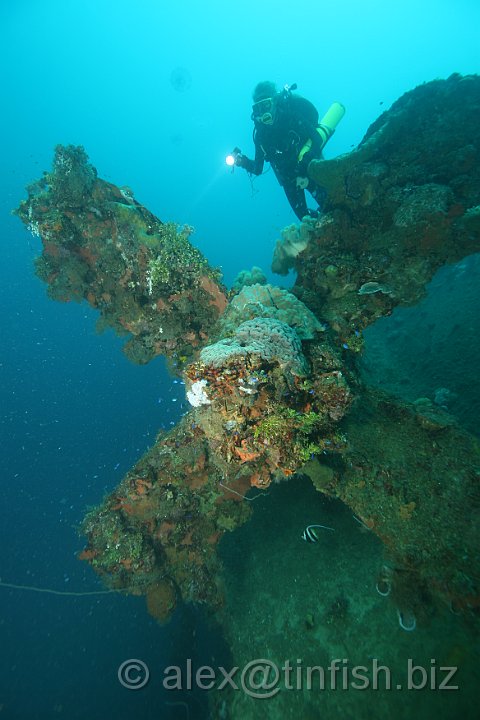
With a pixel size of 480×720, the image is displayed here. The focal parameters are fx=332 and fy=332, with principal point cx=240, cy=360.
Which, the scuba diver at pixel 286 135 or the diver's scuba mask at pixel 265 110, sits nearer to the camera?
the diver's scuba mask at pixel 265 110

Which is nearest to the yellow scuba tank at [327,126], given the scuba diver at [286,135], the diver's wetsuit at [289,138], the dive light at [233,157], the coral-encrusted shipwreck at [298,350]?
the scuba diver at [286,135]

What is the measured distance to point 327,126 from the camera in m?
11.4

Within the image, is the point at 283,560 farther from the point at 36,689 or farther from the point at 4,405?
the point at 4,405

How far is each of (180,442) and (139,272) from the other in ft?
13.2

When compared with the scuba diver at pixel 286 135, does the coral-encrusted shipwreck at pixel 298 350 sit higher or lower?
lower

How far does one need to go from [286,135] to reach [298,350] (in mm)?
9157

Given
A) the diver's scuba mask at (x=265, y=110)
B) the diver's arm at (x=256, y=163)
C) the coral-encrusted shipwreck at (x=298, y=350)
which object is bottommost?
the coral-encrusted shipwreck at (x=298, y=350)

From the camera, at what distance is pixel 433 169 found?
7.10 m

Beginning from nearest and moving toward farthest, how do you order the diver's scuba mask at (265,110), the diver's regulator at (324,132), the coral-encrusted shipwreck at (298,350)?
1. the coral-encrusted shipwreck at (298,350)
2. the diver's scuba mask at (265,110)
3. the diver's regulator at (324,132)

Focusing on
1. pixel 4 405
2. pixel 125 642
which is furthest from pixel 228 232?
pixel 125 642

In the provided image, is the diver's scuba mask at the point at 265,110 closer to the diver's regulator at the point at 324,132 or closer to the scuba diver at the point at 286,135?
the scuba diver at the point at 286,135

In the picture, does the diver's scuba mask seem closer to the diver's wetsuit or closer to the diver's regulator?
the diver's wetsuit

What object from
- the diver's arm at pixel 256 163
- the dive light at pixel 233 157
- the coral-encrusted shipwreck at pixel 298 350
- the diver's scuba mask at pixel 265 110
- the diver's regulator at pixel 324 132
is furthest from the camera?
the diver's arm at pixel 256 163

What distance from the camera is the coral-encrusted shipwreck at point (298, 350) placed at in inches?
188
